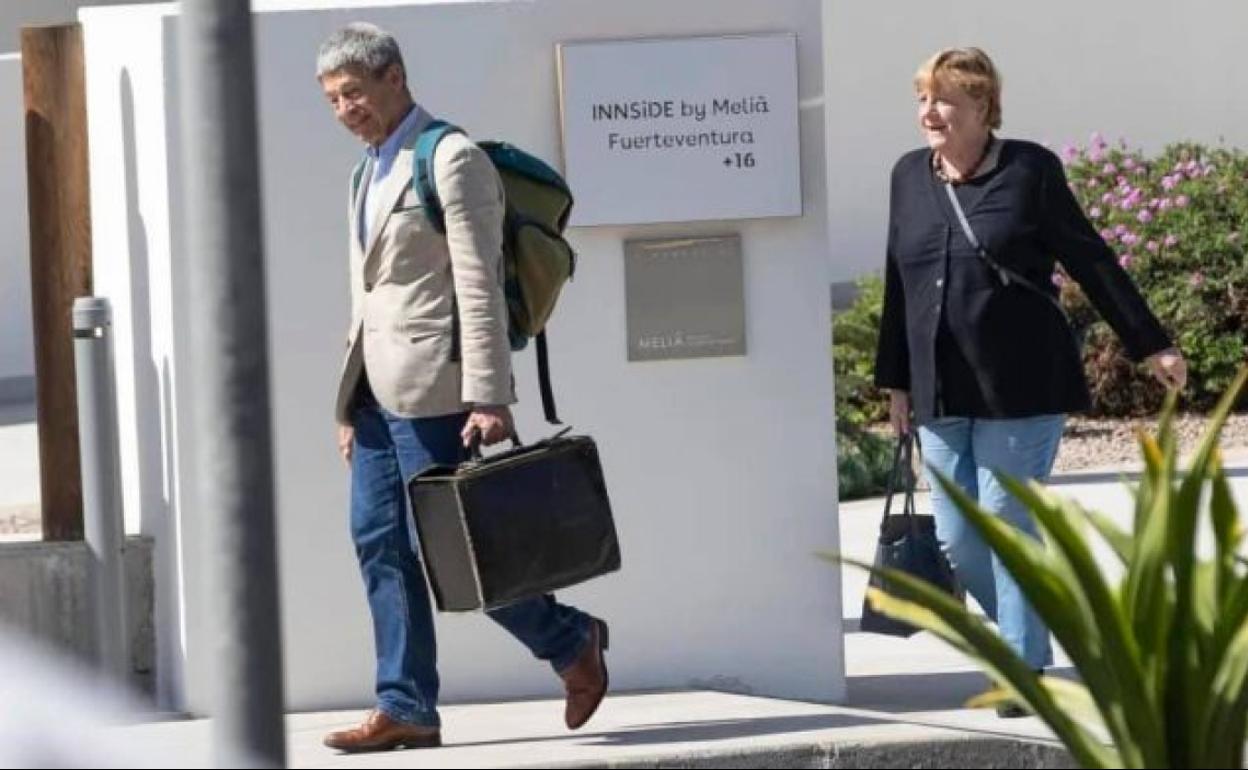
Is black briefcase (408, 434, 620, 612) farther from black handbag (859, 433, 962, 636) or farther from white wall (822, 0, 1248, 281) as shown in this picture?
white wall (822, 0, 1248, 281)

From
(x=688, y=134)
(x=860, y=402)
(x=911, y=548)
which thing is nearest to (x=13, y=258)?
(x=860, y=402)

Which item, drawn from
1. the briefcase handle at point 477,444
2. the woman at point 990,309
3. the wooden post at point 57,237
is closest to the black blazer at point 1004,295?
the woman at point 990,309

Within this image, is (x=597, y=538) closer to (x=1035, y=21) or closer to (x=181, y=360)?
(x=181, y=360)

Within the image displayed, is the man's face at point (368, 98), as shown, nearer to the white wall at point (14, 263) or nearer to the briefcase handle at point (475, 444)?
the briefcase handle at point (475, 444)

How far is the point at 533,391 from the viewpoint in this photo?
23.7 feet

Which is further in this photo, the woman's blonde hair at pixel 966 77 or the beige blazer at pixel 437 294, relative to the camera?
the woman's blonde hair at pixel 966 77

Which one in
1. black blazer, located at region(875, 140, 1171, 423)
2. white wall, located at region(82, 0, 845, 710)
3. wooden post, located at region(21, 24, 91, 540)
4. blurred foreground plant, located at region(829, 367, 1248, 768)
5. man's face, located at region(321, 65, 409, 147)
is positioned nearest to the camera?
blurred foreground plant, located at region(829, 367, 1248, 768)

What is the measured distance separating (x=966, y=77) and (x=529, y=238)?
1.20 metres

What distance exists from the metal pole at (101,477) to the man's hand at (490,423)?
1.22 m

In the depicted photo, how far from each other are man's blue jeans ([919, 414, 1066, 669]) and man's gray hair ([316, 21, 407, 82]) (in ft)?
5.23

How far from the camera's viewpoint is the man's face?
6387 millimetres

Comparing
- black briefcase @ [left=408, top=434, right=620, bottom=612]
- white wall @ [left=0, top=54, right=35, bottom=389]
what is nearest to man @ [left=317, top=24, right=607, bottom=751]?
black briefcase @ [left=408, top=434, right=620, bottom=612]

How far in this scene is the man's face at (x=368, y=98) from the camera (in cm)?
639

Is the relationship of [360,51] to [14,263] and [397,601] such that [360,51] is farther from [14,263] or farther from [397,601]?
[14,263]
